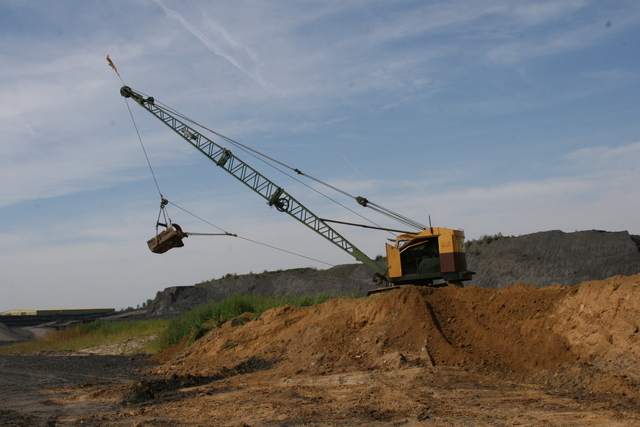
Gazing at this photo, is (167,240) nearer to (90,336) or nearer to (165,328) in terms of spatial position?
(165,328)

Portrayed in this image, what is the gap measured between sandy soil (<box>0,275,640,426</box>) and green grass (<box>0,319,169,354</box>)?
1486 centimetres

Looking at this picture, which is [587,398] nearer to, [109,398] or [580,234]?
[109,398]

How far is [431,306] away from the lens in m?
15.7

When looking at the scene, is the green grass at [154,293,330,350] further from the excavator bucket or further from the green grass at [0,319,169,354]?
the excavator bucket

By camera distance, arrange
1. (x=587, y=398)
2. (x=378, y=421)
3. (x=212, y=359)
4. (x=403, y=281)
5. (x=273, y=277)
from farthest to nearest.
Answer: (x=273, y=277)
(x=403, y=281)
(x=212, y=359)
(x=587, y=398)
(x=378, y=421)

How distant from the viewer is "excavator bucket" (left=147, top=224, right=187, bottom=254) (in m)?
23.7

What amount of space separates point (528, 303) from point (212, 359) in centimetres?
1076

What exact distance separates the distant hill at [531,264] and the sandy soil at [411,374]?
1658cm

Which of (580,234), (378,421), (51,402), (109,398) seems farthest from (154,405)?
(580,234)

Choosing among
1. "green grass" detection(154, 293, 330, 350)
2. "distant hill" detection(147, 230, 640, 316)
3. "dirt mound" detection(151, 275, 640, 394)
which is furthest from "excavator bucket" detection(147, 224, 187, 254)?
"distant hill" detection(147, 230, 640, 316)

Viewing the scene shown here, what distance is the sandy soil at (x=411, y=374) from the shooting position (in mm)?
9359

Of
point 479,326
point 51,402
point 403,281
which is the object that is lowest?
point 51,402

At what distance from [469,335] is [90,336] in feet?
97.7

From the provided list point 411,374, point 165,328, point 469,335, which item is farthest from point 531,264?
point 411,374
